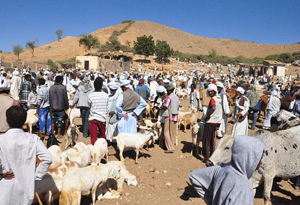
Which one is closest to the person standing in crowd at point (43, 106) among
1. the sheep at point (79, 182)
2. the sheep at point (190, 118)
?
the sheep at point (79, 182)

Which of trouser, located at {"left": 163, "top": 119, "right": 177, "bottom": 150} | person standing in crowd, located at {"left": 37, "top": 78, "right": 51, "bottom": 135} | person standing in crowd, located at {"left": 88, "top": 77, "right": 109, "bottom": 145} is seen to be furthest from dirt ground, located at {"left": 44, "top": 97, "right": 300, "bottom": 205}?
person standing in crowd, located at {"left": 88, "top": 77, "right": 109, "bottom": 145}

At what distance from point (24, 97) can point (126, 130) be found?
4.30m

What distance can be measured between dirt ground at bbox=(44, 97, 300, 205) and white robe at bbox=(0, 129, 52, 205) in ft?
5.86

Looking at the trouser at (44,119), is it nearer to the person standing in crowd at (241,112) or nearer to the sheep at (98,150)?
the sheep at (98,150)

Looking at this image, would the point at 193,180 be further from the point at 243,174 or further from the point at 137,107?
the point at 137,107

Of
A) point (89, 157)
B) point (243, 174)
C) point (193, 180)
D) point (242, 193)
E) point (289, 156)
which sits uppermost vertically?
point (243, 174)

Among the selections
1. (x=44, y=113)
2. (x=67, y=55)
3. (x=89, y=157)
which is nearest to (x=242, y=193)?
(x=89, y=157)

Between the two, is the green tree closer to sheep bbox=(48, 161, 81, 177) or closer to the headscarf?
the headscarf

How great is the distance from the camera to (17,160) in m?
2.37

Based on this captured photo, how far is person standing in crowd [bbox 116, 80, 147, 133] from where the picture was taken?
18.6ft

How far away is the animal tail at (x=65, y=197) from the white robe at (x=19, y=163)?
0.82 metres

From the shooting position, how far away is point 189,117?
892 centimetres

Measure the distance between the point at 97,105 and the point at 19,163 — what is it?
117 inches

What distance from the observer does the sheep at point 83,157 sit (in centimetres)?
449
